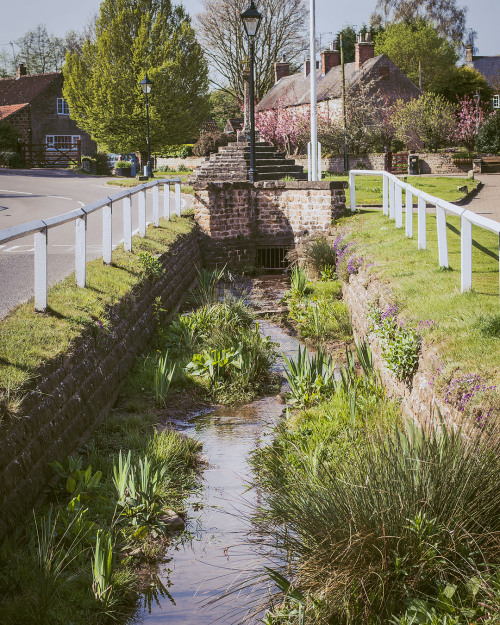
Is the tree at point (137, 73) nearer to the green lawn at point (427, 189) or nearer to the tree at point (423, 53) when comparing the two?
the green lawn at point (427, 189)

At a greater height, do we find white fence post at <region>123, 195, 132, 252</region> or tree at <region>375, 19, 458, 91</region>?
tree at <region>375, 19, 458, 91</region>

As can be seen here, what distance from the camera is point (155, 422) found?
7.85 metres

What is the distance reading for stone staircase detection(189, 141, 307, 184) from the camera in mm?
22969

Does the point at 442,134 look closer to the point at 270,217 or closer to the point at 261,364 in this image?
the point at 270,217

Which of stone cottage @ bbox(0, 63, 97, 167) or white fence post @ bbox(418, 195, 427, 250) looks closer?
white fence post @ bbox(418, 195, 427, 250)

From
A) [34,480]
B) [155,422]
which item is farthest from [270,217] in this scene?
[34,480]

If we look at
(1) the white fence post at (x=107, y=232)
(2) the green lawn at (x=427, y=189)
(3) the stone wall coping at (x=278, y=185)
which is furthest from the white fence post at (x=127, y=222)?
(2) the green lawn at (x=427, y=189)

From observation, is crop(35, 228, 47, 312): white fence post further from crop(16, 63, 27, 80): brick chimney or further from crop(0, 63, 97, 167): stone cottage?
crop(16, 63, 27, 80): brick chimney

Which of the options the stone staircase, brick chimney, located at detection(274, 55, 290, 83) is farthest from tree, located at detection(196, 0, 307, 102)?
the stone staircase

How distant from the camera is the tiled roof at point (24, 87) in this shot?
54.3 m

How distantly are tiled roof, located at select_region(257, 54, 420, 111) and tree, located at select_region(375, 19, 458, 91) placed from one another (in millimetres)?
10482

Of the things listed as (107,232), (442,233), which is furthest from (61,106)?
(442,233)

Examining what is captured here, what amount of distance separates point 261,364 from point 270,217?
34.9 ft

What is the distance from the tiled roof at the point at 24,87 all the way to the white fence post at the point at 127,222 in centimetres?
4649
